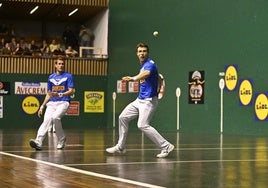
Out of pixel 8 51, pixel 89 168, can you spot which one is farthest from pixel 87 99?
pixel 89 168

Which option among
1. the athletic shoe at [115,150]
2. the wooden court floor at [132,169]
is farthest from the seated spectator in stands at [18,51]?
the athletic shoe at [115,150]

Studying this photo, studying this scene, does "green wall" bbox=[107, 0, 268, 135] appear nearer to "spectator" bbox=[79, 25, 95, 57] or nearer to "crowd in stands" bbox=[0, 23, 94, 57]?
"spectator" bbox=[79, 25, 95, 57]

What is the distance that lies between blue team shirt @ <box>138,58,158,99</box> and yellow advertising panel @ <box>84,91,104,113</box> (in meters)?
19.3

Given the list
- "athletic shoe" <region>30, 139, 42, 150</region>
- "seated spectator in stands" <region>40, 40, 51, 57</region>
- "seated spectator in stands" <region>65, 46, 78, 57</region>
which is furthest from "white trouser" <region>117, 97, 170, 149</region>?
"seated spectator in stands" <region>65, 46, 78, 57</region>

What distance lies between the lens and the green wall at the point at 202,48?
19531 millimetres

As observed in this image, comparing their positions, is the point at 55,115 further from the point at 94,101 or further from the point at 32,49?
the point at 32,49

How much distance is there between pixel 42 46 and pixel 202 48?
11506 millimetres

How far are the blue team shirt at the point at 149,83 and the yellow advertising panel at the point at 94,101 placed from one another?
19303 mm

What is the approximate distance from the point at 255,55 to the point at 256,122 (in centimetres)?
219

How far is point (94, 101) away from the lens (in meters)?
29.7

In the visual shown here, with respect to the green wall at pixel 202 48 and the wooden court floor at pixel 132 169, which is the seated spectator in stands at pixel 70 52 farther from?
the wooden court floor at pixel 132 169

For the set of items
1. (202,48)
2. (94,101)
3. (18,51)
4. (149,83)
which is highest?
(18,51)

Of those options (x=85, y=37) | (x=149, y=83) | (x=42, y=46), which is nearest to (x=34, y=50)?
(x=42, y=46)

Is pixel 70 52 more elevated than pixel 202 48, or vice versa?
pixel 70 52
